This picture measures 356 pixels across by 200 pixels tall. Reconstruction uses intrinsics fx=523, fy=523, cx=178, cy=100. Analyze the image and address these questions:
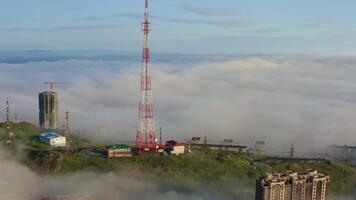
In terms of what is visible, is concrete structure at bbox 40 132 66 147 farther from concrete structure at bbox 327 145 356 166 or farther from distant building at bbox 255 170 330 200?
concrete structure at bbox 327 145 356 166

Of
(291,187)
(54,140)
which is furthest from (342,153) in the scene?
(54,140)

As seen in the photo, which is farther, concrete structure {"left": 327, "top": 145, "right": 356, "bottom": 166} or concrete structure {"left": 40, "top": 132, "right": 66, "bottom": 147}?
concrete structure {"left": 327, "top": 145, "right": 356, "bottom": 166}

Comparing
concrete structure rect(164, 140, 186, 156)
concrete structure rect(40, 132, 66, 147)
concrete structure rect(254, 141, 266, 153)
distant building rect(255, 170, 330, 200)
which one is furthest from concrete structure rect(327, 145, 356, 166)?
concrete structure rect(40, 132, 66, 147)

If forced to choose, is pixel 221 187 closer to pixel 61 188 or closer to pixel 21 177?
pixel 61 188

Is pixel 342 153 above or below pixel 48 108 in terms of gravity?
below

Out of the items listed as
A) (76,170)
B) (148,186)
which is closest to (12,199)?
(76,170)

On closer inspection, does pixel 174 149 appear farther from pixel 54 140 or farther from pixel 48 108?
pixel 48 108

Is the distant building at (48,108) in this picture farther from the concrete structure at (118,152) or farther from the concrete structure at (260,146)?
the concrete structure at (260,146)
